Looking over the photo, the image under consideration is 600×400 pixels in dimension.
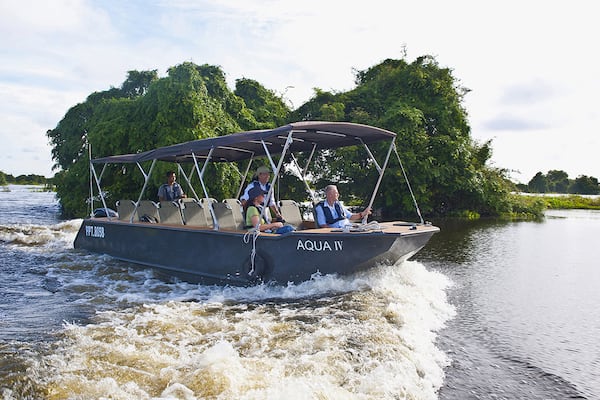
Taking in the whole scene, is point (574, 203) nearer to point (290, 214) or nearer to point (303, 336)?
point (290, 214)

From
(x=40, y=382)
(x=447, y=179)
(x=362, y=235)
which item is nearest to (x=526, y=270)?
(x=362, y=235)

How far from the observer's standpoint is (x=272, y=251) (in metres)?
8.02

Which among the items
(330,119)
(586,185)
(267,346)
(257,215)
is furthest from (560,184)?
(267,346)

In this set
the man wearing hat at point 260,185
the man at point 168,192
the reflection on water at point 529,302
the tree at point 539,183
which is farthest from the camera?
the tree at point 539,183

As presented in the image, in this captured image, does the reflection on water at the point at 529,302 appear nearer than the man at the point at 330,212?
Yes

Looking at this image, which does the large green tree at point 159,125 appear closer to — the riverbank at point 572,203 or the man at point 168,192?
the man at point 168,192

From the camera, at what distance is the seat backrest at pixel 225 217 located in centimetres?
903

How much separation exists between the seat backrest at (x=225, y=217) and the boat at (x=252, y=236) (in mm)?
18

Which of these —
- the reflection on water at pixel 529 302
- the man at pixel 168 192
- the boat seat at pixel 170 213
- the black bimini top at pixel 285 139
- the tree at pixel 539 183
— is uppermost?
the tree at pixel 539 183

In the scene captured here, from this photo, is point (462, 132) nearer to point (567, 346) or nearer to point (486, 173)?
point (486, 173)

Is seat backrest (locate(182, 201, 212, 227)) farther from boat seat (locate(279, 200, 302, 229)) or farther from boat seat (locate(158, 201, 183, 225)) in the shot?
boat seat (locate(279, 200, 302, 229))

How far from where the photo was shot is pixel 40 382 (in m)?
4.48

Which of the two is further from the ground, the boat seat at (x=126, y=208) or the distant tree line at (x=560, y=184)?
the distant tree line at (x=560, y=184)

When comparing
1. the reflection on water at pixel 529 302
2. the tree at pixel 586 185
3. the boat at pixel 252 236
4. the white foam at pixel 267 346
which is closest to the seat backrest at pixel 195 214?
the boat at pixel 252 236
